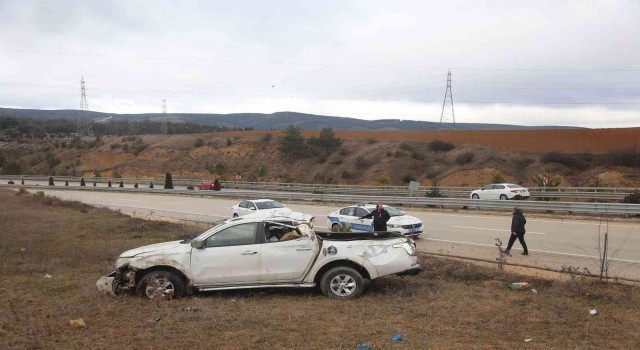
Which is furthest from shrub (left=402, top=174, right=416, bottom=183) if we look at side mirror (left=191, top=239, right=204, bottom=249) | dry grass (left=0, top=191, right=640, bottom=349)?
side mirror (left=191, top=239, right=204, bottom=249)

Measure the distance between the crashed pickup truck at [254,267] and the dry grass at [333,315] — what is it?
0.27 m

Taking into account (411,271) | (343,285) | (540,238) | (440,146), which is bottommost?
(540,238)

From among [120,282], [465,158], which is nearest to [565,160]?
[465,158]

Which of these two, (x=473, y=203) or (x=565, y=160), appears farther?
(x=565, y=160)

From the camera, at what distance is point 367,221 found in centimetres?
1883

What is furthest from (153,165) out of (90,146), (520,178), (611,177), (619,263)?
(619,263)

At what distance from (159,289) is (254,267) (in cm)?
155

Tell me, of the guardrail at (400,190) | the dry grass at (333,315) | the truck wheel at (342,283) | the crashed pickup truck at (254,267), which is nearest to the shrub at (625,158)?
the guardrail at (400,190)

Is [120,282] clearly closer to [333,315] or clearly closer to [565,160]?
[333,315]

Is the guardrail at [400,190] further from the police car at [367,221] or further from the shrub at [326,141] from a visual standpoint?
the shrub at [326,141]

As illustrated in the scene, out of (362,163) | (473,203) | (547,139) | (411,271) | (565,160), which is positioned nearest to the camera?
(411,271)

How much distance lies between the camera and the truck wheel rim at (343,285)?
28.6ft

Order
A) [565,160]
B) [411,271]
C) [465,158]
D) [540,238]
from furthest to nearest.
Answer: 1. [465,158]
2. [565,160]
3. [540,238]
4. [411,271]

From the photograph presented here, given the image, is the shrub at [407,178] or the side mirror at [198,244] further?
the shrub at [407,178]
